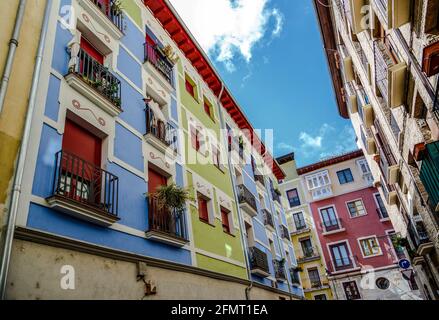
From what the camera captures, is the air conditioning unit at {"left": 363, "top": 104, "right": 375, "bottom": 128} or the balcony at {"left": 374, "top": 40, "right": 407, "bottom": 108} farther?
the air conditioning unit at {"left": 363, "top": 104, "right": 375, "bottom": 128}

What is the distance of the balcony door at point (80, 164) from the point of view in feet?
20.1

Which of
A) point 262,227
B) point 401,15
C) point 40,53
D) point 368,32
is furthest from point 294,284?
point 40,53

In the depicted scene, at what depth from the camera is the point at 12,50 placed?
19.4 feet

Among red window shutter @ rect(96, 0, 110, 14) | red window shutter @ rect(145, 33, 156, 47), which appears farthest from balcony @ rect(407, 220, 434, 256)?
red window shutter @ rect(96, 0, 110, 14)

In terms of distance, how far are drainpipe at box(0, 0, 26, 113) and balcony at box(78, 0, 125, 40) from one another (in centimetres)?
246

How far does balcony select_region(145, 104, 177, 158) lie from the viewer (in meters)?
9.39

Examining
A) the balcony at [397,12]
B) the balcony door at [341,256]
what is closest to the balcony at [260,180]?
the balcony at [397,12]

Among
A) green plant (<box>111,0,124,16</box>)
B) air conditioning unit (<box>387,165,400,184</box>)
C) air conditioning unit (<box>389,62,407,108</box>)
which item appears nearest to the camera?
air conditioning unit (<box>389,62,407,108</box>)

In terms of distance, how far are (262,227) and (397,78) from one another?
11387mm

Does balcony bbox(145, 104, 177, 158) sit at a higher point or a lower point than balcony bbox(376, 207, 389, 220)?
lower

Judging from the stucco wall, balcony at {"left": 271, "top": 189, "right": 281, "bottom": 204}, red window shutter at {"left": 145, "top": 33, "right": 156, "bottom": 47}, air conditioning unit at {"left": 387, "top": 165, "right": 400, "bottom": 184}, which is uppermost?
red window shutter at {"left": 145, "top": 33, "right": 156, "bottom": 47}

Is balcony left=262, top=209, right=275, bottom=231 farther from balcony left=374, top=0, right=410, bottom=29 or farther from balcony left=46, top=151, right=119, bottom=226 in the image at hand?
balcony left=374, top=0, right=410, bottom=29

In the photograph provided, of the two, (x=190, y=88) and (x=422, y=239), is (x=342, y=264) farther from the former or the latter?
(x=190, y=88)

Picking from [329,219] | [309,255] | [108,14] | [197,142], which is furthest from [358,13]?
[309,255]
